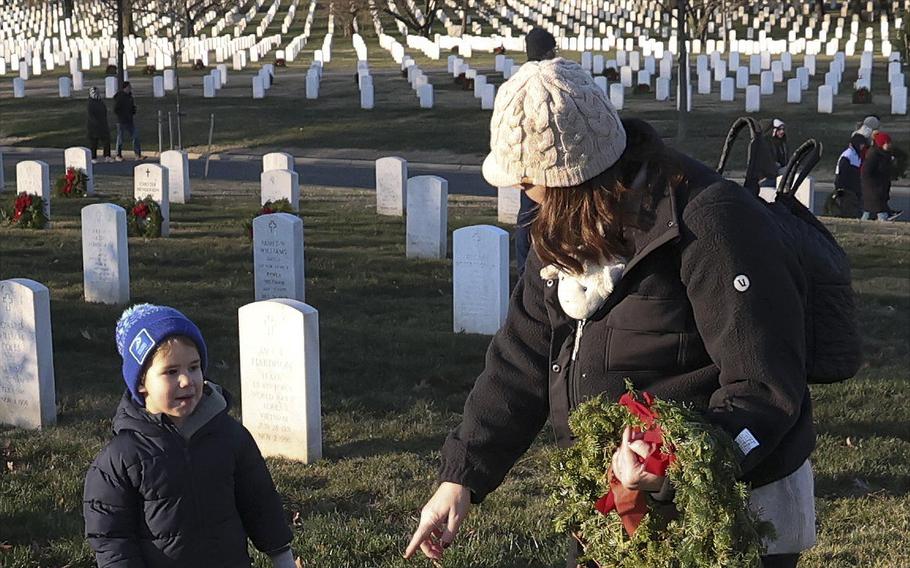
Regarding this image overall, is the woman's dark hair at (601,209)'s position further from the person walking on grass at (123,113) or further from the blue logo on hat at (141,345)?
the person walking on grass at (123,113)

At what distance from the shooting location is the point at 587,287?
2.88m

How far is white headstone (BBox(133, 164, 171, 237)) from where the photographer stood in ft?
54.4

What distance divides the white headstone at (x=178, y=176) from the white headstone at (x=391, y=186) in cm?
322

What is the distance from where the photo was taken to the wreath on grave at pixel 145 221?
15.4m

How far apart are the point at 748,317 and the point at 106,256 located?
10010 mm

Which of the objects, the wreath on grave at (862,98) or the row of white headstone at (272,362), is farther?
the wreath on grave at (862,98)

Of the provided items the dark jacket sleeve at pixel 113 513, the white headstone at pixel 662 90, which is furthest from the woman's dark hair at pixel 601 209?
the white headstone at pixel 662 90

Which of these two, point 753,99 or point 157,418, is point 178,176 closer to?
point 157,418

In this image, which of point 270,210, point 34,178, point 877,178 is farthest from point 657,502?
point 877,178

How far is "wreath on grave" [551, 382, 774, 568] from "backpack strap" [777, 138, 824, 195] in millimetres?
801

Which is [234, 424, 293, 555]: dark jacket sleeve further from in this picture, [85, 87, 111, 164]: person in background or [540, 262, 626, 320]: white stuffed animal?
[85, 87, 111, 164]: person in background

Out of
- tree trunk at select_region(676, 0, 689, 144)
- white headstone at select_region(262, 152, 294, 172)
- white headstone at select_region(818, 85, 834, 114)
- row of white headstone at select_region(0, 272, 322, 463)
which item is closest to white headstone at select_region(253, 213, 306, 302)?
row of white headstone at select_region(0, 272, 322, 463)

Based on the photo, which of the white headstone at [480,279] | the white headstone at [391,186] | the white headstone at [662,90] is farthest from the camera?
the white headstone at [662,90]

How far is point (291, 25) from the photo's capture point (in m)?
73.1
